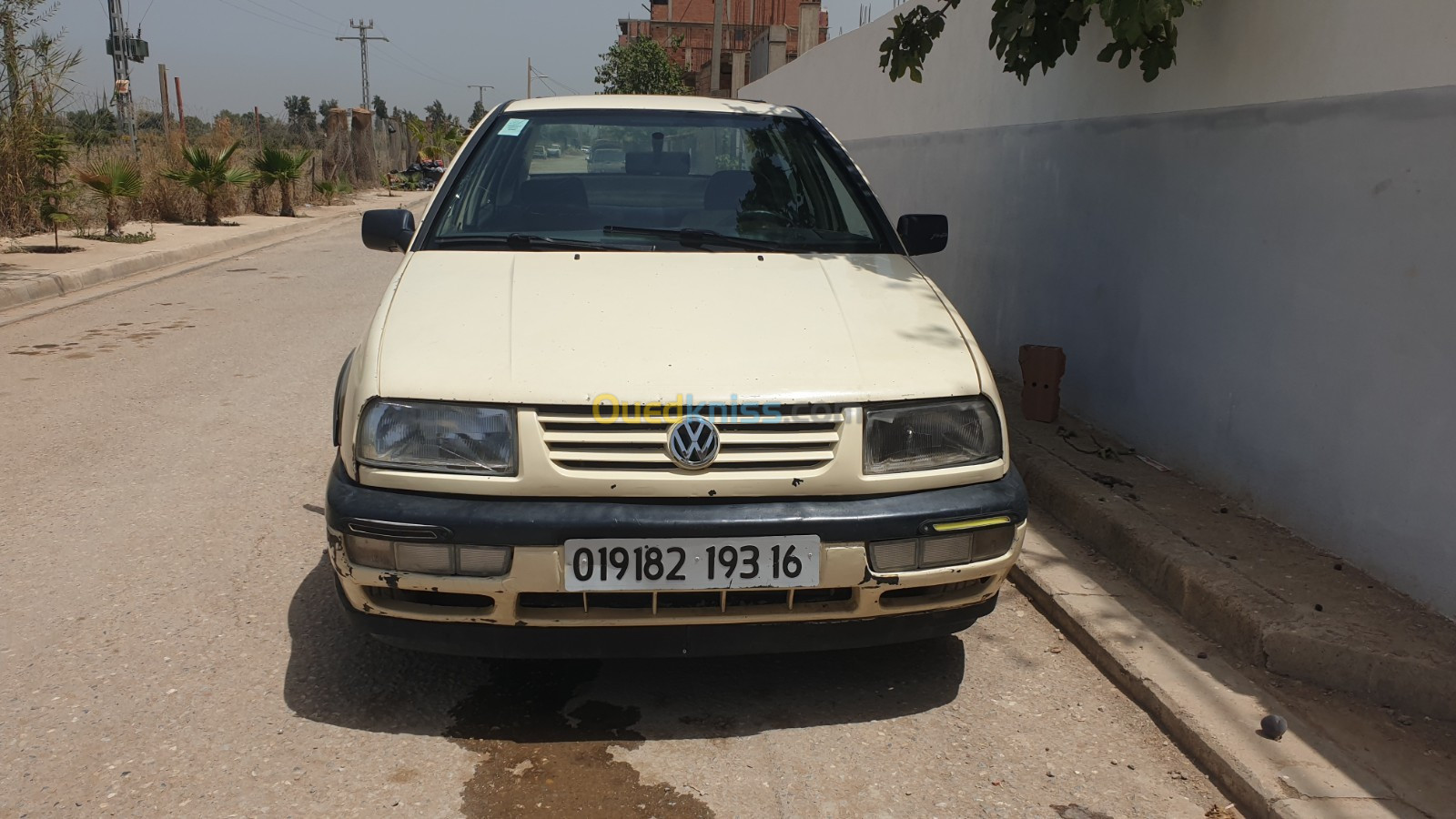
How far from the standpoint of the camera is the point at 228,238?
1549cm

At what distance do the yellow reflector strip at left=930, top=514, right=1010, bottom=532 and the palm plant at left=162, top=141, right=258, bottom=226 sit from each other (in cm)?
1693

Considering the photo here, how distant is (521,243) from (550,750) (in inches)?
64.0

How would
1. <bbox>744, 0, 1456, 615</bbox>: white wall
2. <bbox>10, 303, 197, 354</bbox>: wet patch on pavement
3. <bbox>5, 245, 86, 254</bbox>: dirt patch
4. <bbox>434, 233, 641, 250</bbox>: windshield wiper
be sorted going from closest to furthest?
<bbox>744, 0, 1456, 615</bbox>: white wall
<bbox>434, 233, 641, 250</bbox>: windshield wiper
<bbox>10, 303, 197, 354</bbox>: wet patch on pavement
<bbox>5, 245, 86, 254</bbox>: dirt patch

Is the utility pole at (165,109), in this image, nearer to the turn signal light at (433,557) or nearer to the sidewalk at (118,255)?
the sidewalk at (118,255)

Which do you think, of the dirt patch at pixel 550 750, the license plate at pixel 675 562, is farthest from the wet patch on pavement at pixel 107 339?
the license plate at pixel 675 562

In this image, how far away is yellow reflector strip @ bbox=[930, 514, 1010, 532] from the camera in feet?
8.86

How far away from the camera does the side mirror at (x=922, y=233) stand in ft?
13.1

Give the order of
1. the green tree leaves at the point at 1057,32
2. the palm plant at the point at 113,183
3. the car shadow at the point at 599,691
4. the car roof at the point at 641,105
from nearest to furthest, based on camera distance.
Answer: the car shadow at the point at 599,691 → the green tree leaves at the point at 1057,32 → the car roof at the point at 641,105 → the palm plant at the point at 113,183

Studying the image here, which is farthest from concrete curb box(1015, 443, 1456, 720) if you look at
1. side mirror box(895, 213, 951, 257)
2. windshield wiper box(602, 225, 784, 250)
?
windshield wiper box(602, 225, 784, 250)

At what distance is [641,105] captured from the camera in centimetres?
427

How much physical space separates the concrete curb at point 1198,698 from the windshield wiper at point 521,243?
187 centimetres

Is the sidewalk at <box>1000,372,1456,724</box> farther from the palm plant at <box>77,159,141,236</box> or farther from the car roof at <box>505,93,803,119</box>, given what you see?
the palm plant at <box>77,159,141,236</box>

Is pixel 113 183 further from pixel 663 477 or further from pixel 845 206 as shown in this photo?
pixel 663 477

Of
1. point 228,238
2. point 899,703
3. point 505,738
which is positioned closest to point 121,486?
point 505,738
